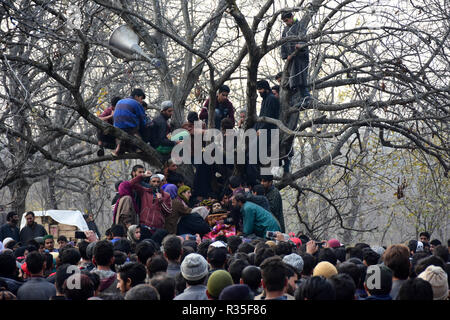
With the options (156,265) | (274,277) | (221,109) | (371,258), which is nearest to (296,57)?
(221,109)

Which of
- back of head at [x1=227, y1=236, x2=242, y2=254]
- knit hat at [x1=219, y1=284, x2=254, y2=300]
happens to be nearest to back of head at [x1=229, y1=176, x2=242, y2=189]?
back of head at [x1=227, y1=236, x2=242, y2=254]

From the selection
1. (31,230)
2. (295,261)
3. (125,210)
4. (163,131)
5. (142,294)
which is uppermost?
(163,131)

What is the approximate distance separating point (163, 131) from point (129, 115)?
0.80 m

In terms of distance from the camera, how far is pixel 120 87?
53.9ft

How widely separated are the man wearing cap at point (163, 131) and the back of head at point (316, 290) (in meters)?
7.42

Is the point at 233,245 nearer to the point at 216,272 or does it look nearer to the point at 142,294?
the point at 216,272

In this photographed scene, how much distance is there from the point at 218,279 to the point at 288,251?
231 cm

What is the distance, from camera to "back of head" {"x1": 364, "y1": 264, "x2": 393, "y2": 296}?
529cm

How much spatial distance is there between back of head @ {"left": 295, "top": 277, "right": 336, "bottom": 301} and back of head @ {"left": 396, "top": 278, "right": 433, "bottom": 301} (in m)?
0.50

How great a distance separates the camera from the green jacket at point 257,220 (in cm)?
1062

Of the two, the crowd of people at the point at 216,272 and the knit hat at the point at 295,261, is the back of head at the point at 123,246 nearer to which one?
the crowd of people at the point at 216,272

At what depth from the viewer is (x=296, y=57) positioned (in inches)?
459

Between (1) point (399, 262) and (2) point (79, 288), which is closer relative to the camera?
(2) point (79, 288)
